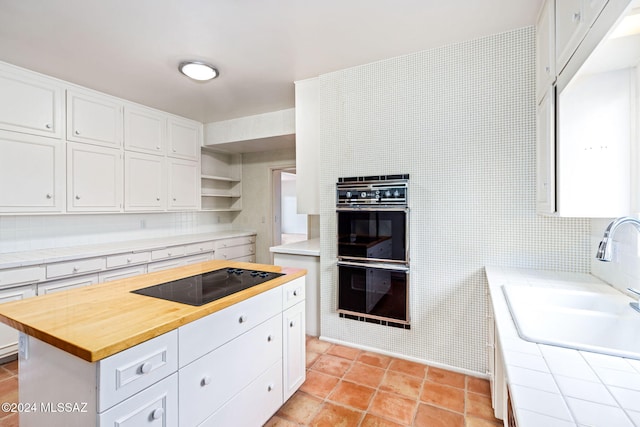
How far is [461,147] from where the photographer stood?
2201 mm

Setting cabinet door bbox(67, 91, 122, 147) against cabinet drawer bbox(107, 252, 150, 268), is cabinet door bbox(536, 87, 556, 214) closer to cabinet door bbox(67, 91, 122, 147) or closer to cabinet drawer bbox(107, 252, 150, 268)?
cabinet drawer bbox(107, 252, 150, 268)

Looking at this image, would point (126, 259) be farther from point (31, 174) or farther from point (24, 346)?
point (24, 346)

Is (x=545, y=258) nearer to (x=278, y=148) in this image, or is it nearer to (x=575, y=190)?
(x=575, y=190)

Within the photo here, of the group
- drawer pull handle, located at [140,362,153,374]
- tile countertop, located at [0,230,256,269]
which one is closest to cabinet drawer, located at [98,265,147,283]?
tile countertop, located at [0,230,256,269]

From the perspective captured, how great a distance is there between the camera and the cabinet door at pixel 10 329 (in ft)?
7.46

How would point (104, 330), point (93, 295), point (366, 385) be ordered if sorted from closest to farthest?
point (104, 330) → point (93, 295) → point (366, 385)

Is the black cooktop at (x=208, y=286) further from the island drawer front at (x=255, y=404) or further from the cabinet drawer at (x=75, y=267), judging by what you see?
the cabinet drawer at (x=75, y=267)

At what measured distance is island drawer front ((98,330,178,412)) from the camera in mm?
896

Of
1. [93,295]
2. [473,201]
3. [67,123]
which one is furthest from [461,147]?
[67,123]

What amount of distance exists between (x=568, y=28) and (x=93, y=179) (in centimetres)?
394

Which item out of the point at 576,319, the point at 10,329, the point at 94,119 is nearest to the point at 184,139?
the point at 94,119

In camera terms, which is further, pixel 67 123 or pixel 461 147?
pixel 67 123

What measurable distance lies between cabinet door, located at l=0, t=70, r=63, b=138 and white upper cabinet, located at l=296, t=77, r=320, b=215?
89.9 inches

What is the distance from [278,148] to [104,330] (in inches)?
153
